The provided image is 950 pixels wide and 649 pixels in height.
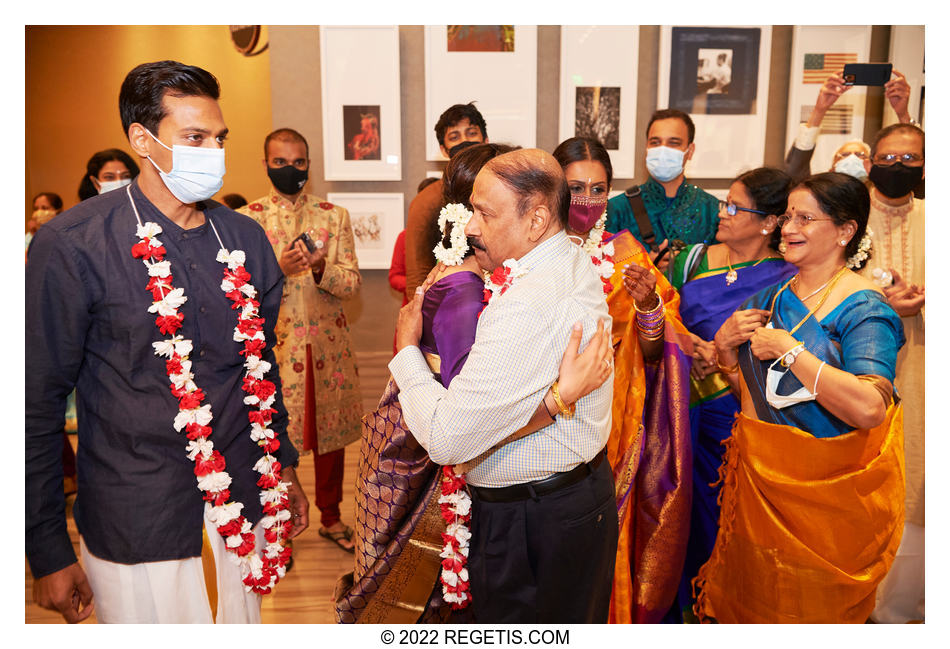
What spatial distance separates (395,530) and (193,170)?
1.24 metres

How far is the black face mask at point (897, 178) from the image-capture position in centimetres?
297

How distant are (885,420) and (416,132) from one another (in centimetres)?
327

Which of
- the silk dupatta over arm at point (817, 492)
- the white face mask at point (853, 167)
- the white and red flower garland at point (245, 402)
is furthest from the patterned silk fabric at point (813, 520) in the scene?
the white face mask at point (853, 167)

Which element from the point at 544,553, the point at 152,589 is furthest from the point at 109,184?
the point at 544,553

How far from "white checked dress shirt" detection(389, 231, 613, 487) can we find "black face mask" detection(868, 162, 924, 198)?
2.08 meters

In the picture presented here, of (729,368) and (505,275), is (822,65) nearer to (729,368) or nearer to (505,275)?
(729,368)

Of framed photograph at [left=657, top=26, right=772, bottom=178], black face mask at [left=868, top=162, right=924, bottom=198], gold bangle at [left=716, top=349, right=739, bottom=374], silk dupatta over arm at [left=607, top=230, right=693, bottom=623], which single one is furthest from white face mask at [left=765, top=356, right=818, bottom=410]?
framed photograph at [left=657, top=26, right=772, bottom=178]

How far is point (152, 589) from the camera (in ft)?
5.80

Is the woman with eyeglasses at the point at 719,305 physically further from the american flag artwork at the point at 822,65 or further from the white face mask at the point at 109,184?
the white face mask at the point at 109,184

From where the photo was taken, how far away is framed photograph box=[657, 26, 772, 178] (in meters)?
4.24

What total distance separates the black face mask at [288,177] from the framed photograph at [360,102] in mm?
866

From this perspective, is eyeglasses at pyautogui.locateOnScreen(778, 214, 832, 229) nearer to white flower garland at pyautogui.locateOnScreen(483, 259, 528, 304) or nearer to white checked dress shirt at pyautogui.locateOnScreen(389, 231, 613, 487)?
white checked dress shirt at pyautogui.locateOnScreen(389, 231, 613, 487)
